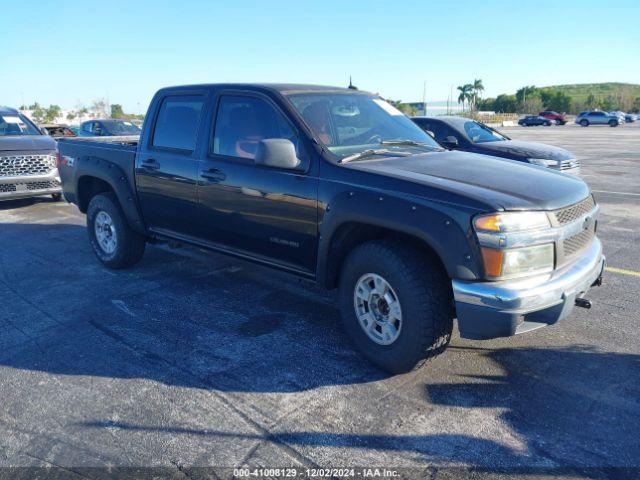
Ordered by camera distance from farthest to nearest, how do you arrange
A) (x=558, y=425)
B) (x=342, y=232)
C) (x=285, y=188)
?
(x=285, y=188) → (x=342, y=232) → (x=558, y=425)

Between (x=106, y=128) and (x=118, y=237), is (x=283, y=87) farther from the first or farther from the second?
(x=106, y=128)

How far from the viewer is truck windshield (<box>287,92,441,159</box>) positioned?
416 centimetres

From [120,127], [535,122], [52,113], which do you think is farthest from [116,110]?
[120,127]

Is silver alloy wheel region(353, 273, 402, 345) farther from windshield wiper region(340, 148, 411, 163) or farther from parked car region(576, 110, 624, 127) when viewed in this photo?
parked car region(576, 110, 624, 127)

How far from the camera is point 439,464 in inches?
108

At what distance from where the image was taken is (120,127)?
15109mm

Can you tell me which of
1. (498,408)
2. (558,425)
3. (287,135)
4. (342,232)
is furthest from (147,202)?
(558,425)

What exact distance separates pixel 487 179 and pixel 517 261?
0.70 m

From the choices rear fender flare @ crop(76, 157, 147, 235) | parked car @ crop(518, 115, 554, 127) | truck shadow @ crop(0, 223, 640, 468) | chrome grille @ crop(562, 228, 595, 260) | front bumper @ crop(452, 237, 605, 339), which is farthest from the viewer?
parked car @ crop(518, 115, 554, 127)

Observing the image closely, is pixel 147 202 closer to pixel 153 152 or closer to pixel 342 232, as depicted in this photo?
pixel 153 152

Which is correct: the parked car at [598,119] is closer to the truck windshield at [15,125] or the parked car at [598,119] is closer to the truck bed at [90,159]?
the truck windshield at [15,125]

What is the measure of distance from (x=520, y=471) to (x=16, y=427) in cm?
277

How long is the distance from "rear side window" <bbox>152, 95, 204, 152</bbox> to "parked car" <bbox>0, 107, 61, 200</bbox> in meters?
5.80

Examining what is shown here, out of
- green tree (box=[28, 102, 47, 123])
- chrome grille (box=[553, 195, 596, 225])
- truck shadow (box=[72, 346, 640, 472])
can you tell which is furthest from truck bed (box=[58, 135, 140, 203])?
green tree (box=[28, 102, 47, 123])
